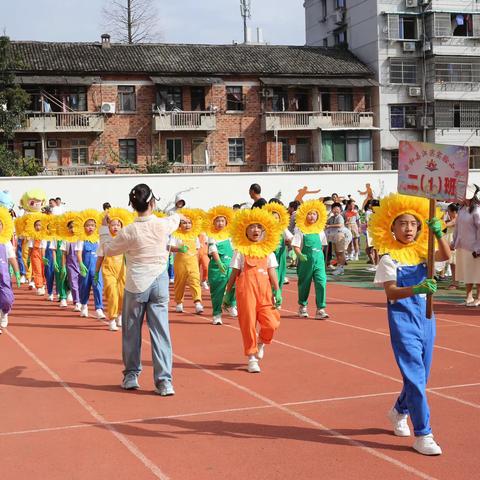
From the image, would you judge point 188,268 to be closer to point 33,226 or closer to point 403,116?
point 33,226

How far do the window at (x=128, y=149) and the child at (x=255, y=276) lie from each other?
1625 inches

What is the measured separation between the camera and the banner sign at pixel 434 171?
6199 millimetres

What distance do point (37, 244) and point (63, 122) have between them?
100ft

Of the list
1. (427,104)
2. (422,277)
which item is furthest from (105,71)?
(422,277)

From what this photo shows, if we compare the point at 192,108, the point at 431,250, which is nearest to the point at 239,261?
the point at 431,250

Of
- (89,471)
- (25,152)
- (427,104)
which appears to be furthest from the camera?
(427,104)

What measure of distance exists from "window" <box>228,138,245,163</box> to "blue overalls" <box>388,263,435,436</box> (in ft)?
151

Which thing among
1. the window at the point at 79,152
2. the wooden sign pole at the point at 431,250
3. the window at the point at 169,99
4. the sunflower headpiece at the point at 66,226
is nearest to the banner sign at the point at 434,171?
the wooden sign pole at the point at 431,250

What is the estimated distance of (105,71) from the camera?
49.5 meters

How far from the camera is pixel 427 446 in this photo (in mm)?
6199

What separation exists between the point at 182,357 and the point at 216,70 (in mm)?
41894

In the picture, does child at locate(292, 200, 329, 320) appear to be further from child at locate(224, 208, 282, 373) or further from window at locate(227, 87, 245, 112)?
window at locate(227, 87, 245, 112)

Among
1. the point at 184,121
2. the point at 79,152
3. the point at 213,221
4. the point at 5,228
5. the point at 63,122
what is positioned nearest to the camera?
the point at 5,228

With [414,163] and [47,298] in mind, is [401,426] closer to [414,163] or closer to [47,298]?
[414,163]
